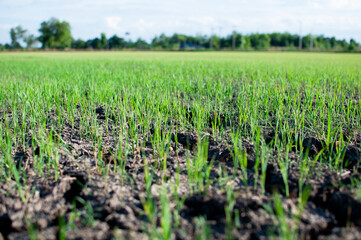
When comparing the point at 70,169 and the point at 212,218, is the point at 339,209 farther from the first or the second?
the point at 70,169

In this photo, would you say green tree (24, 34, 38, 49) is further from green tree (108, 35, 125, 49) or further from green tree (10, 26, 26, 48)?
green tree (108, 35, 125, 49)

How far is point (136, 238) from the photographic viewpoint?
947mm

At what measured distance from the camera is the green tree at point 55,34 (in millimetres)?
77812

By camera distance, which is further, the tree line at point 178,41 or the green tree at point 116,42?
the green tree at point 116,42

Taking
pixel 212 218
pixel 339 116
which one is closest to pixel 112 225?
pixel 212 218

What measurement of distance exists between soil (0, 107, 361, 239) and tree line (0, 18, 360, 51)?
7215 centimetres

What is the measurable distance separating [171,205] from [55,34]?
290 feet

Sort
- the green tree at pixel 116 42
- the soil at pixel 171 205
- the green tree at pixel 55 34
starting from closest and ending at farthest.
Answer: the soil at pixel 171 205
the green tree at pixel 55 34
the green tree at pixel 116 42

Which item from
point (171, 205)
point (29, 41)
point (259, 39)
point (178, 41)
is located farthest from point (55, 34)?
point (171, 205)

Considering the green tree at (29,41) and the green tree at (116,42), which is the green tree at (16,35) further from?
the green tree at (116,42)

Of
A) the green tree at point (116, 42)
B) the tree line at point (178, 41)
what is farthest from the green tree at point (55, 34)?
the green tree at point (116, 42)

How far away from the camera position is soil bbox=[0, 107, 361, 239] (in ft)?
3.26

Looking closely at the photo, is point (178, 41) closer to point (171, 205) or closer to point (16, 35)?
point (16, 35)

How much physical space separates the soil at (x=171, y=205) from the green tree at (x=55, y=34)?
84.8m
